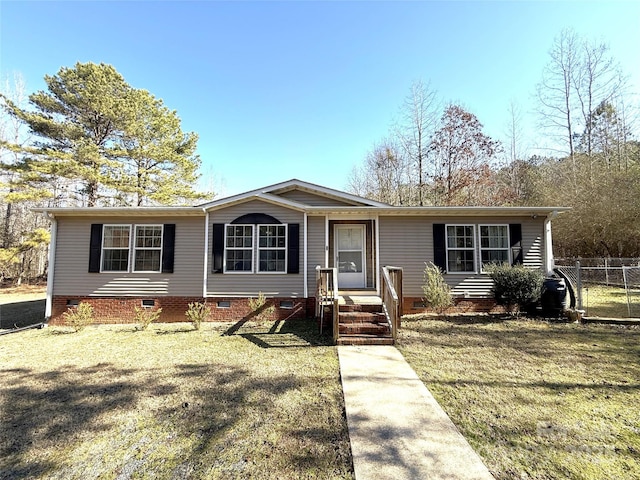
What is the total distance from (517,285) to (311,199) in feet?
20.1

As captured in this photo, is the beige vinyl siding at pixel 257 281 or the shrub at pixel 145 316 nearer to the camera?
the shrub at pixel 145 316

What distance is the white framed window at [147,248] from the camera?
8242 millimetres

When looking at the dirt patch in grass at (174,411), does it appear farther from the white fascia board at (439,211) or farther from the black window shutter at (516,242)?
the black window shutter at (516,242)

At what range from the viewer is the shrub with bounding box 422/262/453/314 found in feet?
24.6

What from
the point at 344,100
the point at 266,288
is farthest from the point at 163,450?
the point at 344,100

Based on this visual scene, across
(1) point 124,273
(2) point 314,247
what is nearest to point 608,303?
(2) point 314,247

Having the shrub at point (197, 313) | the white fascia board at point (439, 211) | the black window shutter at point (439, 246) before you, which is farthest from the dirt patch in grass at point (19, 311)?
the black window shutter at point (439, 246)

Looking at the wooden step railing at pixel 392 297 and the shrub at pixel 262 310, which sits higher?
the wooden step railing at pixel 392 297

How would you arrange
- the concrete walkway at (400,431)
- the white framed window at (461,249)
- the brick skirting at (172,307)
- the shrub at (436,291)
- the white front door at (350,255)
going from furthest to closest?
the white front door at (350,255) < the white framed window at (461,249) < the brick skirting at (172,307) < the shrub at (436,291) < the concrete walkway at (400,431)

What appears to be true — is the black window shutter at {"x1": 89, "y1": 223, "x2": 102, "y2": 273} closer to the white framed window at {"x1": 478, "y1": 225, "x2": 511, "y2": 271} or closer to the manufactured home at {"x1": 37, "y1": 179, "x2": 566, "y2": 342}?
the manufactured home at {"x1": 37, "y1": 179, "x2": 566, "y2": 342}

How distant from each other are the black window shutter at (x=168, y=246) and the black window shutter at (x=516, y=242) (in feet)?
30.9

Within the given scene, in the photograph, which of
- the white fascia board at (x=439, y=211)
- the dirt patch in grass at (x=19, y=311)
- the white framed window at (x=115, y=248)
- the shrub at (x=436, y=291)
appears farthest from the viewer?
the dirt patch in grass at (x=19, y=311)

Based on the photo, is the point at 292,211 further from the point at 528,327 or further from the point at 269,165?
the point at 269,165

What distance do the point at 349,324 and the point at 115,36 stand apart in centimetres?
1281
